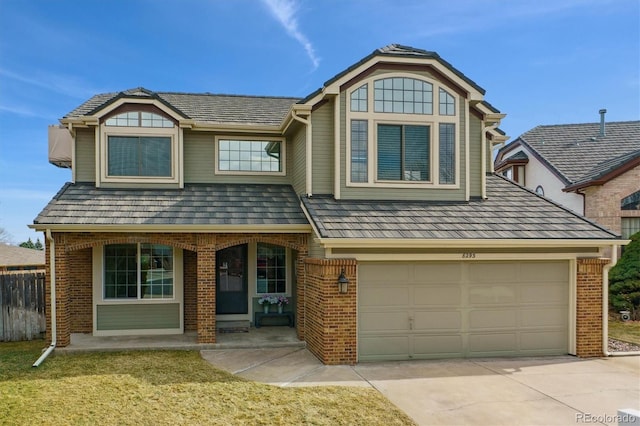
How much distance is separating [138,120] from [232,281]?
4620 millimetres

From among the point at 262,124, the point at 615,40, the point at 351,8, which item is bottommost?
the point at 262,124

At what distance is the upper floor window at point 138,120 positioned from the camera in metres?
11.4

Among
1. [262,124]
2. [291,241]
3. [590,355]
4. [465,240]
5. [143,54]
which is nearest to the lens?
[465,240]

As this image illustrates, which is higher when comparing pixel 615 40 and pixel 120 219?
pixel 615 40

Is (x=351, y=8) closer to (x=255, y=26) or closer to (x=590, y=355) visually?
(x=255, y=26)

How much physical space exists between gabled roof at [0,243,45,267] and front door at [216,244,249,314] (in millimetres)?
15758

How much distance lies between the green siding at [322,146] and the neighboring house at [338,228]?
0.03 metres

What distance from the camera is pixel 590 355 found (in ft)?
31.3

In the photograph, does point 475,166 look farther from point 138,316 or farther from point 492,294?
point 138,316

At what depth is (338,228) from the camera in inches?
351

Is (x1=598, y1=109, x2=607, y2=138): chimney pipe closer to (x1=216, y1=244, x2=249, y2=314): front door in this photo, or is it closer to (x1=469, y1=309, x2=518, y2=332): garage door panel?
(x1=469, y1=309, x2=518, y2=332): garage door panel

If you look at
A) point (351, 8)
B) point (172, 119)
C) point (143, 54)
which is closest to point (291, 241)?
point (172, 119)

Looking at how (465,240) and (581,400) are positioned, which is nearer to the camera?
(581,400)

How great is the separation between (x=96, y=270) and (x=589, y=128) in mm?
19297
